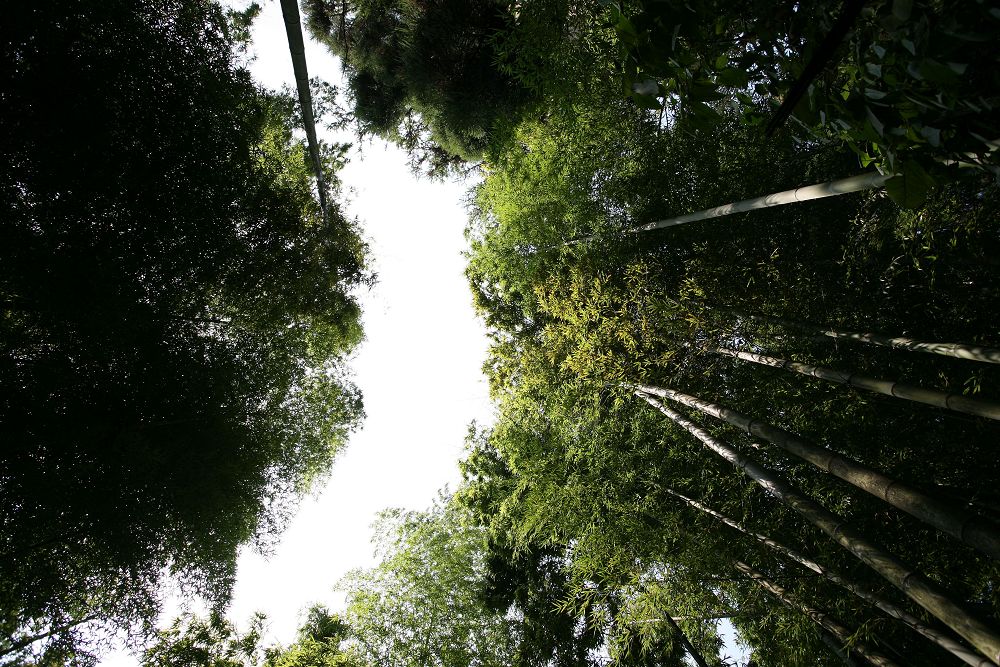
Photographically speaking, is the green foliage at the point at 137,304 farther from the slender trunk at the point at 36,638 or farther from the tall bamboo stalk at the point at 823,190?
the tall bamboo stalk at the point at 823,190

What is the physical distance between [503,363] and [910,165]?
5.50 m

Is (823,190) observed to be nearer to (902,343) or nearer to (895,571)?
(895,571)

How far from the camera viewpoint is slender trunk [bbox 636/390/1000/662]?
60.0 inches

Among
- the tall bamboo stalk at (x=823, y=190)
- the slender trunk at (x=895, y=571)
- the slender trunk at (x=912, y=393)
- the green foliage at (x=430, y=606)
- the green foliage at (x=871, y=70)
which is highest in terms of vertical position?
the green foliage at (x=871, y=70)

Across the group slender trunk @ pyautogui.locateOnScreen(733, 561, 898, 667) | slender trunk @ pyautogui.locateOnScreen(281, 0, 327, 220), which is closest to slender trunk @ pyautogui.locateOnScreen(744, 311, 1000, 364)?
slender trunk @ pyautogui.locateOnScreen(733, 561, 898, 667)

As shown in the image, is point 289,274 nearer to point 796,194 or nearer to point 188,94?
point 188,94

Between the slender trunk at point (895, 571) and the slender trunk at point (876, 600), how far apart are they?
18 centimetres

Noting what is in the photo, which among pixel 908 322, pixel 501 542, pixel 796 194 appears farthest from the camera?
pixel 501 542

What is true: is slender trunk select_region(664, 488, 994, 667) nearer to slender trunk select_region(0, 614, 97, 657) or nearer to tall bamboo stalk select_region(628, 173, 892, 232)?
tall bamboo stalk select_region(628, 173, 892, 232)

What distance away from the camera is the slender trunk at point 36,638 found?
155 inches

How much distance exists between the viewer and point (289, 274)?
4.93 metres

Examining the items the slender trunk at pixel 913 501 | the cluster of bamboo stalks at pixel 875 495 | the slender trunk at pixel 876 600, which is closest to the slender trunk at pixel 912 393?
the cluster of bamboo stalks at pixel 875 495

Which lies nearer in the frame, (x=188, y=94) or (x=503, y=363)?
(x=188, y=94)

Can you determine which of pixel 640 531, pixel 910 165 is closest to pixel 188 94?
pixel 910 165
